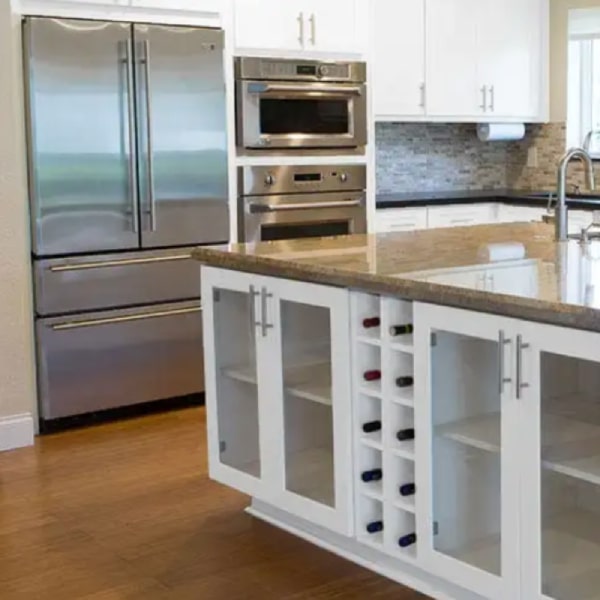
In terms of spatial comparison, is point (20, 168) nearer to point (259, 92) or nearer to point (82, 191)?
point (82, 191)

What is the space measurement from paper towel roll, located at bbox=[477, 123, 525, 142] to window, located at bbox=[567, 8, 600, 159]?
0.31 m

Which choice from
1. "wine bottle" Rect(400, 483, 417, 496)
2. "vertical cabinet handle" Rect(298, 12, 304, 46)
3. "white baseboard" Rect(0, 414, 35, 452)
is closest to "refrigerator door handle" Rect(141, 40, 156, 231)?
"vertical cabinet handle" Rect(298, 12, 304, 46)

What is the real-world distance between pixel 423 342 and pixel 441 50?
12.8 ft

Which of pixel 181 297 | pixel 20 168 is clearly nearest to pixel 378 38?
pixel 181 297

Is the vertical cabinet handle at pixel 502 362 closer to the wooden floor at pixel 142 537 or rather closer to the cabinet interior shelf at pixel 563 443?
the cabinet interior shelf at pixel 563 443

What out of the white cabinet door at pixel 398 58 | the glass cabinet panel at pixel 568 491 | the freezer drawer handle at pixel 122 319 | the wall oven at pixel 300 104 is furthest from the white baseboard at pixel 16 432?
the glass cabinet panel at pixel 568 491

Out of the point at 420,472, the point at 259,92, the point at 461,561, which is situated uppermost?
the point at 259,92

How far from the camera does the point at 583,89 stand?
686cm

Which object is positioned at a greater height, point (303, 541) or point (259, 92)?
point (259, 92)

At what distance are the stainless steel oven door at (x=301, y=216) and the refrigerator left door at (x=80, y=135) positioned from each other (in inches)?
26.5

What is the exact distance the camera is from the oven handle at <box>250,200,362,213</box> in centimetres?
539

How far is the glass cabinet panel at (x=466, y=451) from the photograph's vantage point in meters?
2.66

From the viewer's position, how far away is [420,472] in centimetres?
279

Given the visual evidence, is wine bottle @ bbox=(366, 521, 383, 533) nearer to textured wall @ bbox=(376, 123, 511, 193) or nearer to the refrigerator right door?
the refrigerator right door
